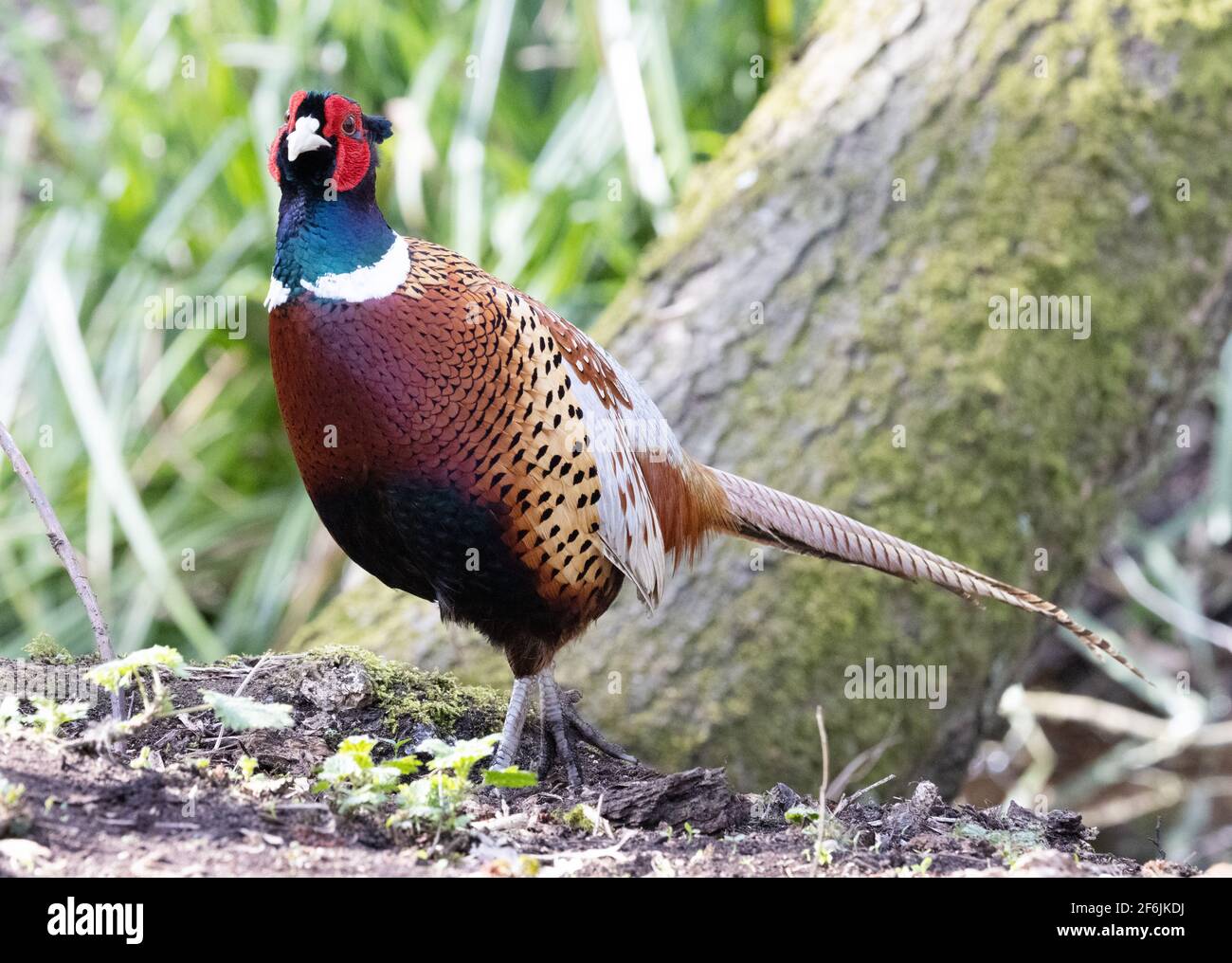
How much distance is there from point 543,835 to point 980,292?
8.55 ft

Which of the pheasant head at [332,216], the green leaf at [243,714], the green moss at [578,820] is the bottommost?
the green moss at [578,820]

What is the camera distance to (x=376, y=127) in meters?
2.69

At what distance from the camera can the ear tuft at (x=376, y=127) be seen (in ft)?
8.72

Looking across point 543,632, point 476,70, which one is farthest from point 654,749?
point 476,70

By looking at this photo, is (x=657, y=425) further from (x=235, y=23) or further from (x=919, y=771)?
(x=235, y=23)

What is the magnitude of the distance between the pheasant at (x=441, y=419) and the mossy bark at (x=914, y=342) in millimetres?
967

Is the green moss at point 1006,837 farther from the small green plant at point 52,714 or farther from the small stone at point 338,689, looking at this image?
the small green plant at point 52,714

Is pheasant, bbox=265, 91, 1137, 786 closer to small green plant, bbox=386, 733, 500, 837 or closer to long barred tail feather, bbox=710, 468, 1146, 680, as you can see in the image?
long barred tail feather, bbox=710, 468, 1146, 680

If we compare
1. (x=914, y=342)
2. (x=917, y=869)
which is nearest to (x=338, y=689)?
(x=917, y=869)

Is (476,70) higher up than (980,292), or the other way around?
(476,70)

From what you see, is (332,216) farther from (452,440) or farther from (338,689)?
(338,689)

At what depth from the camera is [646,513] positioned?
3.02m

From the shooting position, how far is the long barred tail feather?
10.4ft

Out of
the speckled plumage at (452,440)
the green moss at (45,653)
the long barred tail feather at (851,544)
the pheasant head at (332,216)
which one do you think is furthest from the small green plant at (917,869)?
the green moss at (45,653)
